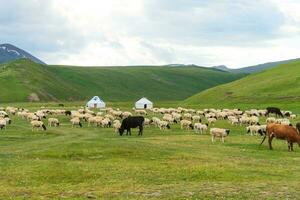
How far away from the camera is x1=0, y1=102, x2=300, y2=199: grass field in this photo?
20828 millimetres

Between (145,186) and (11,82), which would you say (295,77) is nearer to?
(11,82)

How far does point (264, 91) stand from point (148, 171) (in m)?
109

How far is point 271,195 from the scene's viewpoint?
20.1 meters

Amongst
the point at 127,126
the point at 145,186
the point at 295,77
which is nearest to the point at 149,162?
the point at 145,186

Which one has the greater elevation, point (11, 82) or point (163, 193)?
point (11, 82)

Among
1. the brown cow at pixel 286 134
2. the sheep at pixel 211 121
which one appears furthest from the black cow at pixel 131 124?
the sheep at pixel 211 121

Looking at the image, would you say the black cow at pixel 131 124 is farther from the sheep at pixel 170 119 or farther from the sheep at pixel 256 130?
the sheep at pixel 170 119

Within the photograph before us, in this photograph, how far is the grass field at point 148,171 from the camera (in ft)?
68.3

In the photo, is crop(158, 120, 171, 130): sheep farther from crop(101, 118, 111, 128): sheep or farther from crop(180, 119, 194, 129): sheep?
crop(101, 118, 111, 128): sheep

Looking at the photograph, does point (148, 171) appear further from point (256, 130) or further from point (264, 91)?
point (264, 91)

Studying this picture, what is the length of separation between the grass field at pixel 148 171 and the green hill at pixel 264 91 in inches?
3037

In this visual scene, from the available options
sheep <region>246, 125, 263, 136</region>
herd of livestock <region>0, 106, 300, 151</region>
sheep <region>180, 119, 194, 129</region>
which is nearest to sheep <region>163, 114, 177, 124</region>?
herd of livestock <region>0, 106, 300, 151</region>

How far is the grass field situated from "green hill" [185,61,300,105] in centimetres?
7715

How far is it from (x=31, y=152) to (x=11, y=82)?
172559 millimetres
